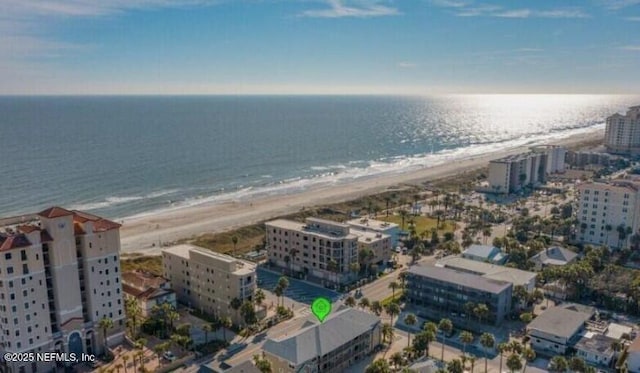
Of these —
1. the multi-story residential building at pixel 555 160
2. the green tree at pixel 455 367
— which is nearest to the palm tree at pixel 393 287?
the green tree at pixel 455 367

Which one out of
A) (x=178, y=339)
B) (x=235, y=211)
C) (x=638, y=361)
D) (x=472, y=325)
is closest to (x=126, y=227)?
(x=235, y=211)

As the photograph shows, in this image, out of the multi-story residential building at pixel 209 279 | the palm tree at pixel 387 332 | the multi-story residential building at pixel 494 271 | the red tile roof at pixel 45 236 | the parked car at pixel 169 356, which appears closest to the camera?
the red tile roof at pixel 45 236

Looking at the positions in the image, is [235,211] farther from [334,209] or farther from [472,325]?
[472,325]

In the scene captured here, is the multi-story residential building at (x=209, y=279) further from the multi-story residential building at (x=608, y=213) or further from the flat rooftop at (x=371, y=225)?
the multi-story residential building at (x=608, y=213)

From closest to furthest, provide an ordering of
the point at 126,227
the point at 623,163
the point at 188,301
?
the point at 188,301, the point at 126,227, the point at 623,163

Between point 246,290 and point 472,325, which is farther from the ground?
point 246,290
